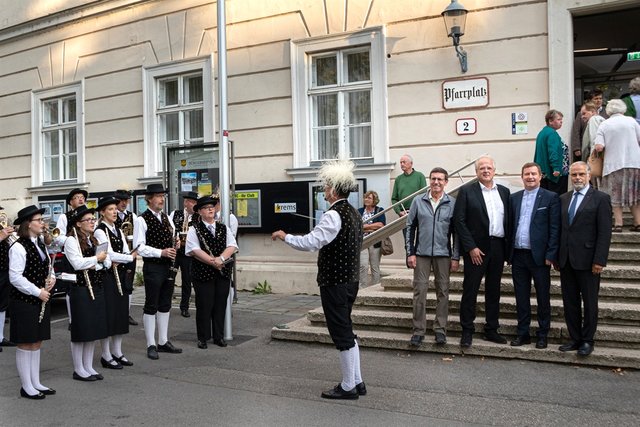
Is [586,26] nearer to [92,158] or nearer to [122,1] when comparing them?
[122,1]

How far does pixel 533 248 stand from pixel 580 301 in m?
0.68

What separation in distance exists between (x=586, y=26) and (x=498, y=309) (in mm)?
6793

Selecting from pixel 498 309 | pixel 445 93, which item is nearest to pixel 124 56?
pixel 445 93

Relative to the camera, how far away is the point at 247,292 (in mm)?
11609

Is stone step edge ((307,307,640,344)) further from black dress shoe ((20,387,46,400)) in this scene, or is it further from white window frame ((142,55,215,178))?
white window frame ((142,55,215,178))

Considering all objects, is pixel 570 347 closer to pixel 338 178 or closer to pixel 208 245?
pixel 338 178

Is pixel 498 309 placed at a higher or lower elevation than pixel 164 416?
higher

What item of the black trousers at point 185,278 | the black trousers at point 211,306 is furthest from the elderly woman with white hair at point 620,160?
the black trousers at point 185,278

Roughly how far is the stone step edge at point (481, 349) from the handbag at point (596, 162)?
2800 mm

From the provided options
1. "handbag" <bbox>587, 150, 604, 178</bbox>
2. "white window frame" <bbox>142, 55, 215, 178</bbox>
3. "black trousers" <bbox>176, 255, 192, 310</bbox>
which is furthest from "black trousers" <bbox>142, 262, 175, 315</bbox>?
"white window frame" <bbox>142, 55, 215, 178</bbox>

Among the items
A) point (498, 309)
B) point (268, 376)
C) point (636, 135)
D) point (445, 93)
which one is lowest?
point (268, 376)

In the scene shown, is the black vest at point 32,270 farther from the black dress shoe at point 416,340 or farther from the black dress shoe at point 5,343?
the black dress shoe at point 416,340

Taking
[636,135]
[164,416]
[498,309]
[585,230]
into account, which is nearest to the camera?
[164,416]

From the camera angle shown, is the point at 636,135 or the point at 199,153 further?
the point at 199,153
